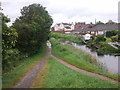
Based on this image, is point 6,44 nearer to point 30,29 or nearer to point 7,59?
point 7,59

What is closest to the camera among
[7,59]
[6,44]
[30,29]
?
[7,59]

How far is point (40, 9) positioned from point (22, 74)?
64.3 ft

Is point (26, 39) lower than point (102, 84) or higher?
higher

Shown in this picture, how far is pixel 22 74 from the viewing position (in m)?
16.3

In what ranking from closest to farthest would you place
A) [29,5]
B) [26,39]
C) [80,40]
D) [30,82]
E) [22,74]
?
[30,82], [22,74], [26,39], [29,5], [80,40]

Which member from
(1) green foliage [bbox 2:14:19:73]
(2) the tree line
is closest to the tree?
(2) the tree line

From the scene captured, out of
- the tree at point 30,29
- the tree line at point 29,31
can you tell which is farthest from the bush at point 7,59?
the tree at point 30,29

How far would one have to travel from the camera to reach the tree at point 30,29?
83.6ft

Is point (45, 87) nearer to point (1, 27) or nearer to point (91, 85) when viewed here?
point (91, 85)

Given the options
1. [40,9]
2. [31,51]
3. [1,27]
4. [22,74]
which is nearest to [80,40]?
[40,9]

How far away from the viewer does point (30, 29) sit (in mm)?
25422

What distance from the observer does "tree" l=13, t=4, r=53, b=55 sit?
25.5 meters

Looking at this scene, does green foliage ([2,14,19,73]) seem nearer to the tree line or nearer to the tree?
the tree line

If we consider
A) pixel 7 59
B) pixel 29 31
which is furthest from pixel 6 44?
pixel 29 31
